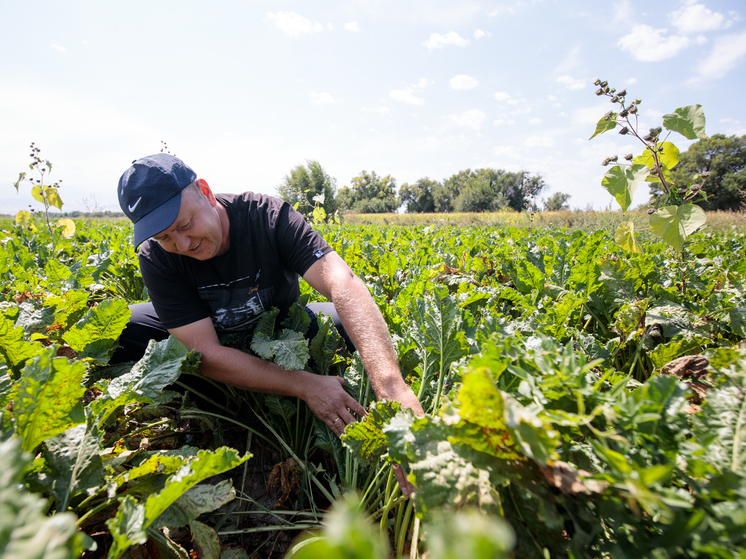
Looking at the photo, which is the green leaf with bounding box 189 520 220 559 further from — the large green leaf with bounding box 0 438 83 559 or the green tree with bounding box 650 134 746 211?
the green tree with bounding box 650 134 746 211

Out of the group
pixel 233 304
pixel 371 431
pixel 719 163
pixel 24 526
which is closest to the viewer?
pixel 24 526

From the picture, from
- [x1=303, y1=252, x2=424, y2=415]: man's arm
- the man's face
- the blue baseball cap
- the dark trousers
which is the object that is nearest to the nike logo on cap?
the blue baseball cap

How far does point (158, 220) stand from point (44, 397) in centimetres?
117

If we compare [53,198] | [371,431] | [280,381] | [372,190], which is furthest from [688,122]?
[372,190]

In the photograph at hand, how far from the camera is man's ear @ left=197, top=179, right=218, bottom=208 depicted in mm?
2250

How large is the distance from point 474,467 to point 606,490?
0.26 meters

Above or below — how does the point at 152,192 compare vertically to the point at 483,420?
above

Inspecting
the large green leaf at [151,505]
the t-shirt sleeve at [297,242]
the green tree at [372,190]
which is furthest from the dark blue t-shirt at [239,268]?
the green tree at [372,190]

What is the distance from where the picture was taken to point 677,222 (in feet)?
5.25

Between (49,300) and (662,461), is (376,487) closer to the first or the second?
(662,461)

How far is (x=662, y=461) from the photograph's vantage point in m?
0.73

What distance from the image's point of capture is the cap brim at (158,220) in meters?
1.88

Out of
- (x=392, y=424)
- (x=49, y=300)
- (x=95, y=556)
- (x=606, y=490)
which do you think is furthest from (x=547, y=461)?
(x=49, y=300)

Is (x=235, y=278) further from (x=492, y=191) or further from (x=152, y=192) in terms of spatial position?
(x=492, y=191)
